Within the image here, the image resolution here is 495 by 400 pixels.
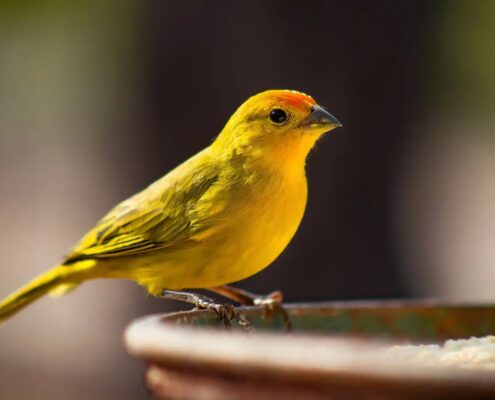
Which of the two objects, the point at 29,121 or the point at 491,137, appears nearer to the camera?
the point at 29,121

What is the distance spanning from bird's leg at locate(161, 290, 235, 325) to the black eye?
0.74 m

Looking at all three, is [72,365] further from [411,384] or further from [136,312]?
[411,384]

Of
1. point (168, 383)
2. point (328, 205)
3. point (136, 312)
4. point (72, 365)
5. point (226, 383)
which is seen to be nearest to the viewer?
point (226, 383)

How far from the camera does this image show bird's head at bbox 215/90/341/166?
11.3 feet

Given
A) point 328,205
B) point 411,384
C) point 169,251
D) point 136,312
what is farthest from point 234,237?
point 136,312

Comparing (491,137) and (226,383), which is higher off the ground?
(226,383)

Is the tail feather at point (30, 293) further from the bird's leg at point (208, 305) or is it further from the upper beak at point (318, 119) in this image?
the upper beak at point (318, 119)

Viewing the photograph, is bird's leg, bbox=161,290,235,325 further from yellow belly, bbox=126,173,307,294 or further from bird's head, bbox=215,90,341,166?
bird's head, bbox=215,90,341,166

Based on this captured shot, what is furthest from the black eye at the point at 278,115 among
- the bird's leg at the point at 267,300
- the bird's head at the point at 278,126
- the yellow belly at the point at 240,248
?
the bird's leg at the point at 267,300

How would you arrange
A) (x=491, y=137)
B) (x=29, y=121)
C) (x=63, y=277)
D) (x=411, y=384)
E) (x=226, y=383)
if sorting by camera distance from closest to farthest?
1. (x=411, y=384)
2. (x=226, y=383)
3. (x=63, y=277)
4. (x=29, y=121)
5. (x=491, y=137)

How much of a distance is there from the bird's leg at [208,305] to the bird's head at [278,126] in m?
0.61

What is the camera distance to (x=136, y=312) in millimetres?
7648

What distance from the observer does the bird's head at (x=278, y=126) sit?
135 inches

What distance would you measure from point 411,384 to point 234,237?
6.06 feet
